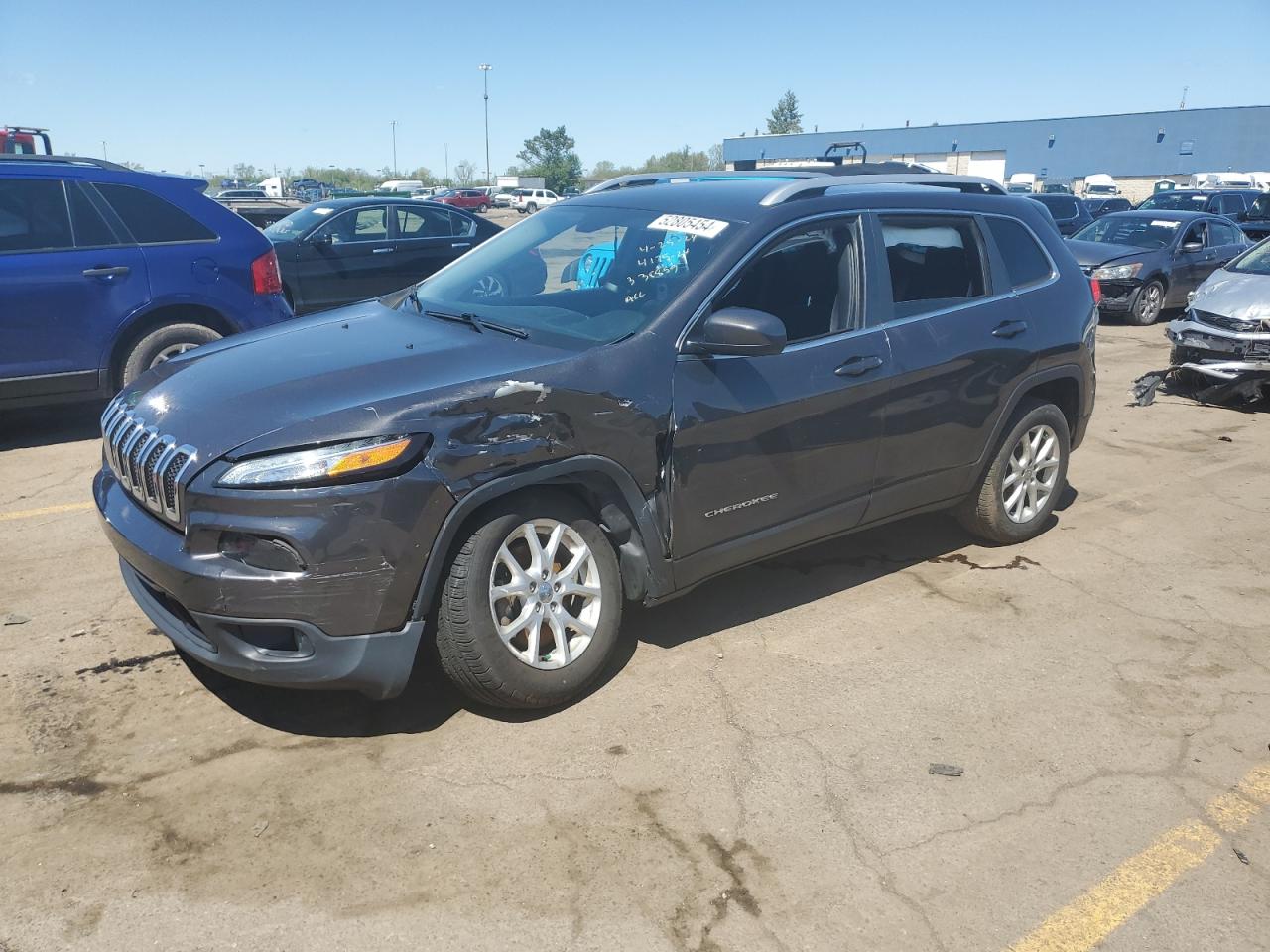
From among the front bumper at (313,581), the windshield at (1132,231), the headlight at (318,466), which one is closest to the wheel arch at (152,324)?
the front bumper at (313,581)

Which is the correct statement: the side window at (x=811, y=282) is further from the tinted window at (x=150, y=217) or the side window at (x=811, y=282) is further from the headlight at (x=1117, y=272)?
the headlight at (x=1117, y=272)

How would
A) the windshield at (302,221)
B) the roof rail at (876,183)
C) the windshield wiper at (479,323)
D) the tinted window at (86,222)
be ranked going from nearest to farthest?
the windshield wiper at (479,323), the roof rail at (876,183), the tinted window at (86,222), the windshield at (302,221)

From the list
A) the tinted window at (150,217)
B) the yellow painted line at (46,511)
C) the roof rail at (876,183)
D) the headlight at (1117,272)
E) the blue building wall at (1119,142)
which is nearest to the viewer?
the roof rail at (876,183)

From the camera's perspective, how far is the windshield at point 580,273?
3805 millimetres

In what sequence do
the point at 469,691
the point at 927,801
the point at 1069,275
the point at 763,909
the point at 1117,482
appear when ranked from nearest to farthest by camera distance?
1. the point at 763,909
2. the point at 927,801
3. the point at 469,691
4. the point at 1069,275
5. the point at 1117,482

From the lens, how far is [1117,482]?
21.9 ft

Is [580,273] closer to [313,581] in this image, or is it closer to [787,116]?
[313,581]

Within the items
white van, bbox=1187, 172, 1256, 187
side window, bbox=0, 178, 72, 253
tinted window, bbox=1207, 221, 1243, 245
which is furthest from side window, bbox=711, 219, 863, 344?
white van, bbox=1187, 172, 1256, 187

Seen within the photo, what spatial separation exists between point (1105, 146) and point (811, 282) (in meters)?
67.9

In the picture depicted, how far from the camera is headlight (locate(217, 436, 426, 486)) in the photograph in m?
2.98

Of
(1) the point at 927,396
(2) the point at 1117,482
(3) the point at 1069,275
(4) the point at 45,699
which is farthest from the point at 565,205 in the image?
(2) the point at 1117,482

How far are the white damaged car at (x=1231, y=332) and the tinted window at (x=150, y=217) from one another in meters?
8.23

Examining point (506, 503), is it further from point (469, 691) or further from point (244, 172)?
point (244, 172)

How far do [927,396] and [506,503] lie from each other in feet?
6.97
